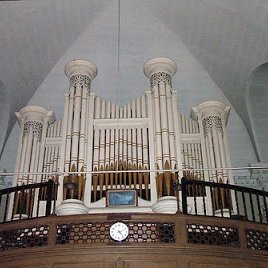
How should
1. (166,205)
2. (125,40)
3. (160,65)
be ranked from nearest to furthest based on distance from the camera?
1. (166,205)
2. (160,65)
3. (125,40)

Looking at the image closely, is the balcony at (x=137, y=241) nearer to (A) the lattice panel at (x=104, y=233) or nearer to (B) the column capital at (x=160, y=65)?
(A) the lattice panel at (x=104, y=233)

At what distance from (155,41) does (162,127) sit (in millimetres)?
3416

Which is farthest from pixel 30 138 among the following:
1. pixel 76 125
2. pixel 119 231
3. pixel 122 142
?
pixel 119 231

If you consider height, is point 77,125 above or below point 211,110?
below

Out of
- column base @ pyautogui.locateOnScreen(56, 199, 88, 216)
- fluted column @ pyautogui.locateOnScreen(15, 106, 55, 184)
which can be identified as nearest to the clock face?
column base @ pyautogui.locateOnScreen(56, 199, 88, 216)

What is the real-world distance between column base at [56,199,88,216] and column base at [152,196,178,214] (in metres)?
1.03

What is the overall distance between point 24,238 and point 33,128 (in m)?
3.36

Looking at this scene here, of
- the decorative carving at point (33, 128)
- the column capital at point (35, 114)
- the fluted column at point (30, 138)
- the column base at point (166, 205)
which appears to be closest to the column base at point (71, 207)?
the column base at point (166, 205)

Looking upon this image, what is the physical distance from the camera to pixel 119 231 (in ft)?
18.3

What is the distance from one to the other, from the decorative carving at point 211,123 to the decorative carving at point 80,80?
2221 mm

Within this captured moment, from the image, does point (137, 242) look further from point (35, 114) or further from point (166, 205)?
point (35, 114)

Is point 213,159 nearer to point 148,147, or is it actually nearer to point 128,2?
point 148,147

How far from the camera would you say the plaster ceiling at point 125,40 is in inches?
370

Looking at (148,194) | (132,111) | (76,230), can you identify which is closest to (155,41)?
(132,111)
